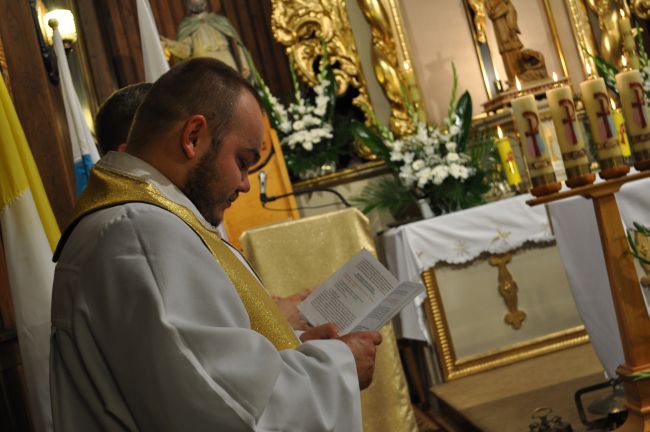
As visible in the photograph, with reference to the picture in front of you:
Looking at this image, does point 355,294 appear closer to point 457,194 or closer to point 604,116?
point 604,116

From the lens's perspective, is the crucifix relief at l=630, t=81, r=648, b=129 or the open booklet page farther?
the crucifix relief at l=630, t=81, r=648, b=129

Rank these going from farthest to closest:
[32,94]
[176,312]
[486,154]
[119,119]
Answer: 1. [486,154]
2. [32,94]
3. [119,119]
4. [176,312]

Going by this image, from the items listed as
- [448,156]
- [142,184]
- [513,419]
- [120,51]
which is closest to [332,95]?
[448,156]

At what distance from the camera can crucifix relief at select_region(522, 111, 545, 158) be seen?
252 cm

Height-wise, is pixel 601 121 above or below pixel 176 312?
above

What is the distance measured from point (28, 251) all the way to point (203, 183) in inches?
48.1

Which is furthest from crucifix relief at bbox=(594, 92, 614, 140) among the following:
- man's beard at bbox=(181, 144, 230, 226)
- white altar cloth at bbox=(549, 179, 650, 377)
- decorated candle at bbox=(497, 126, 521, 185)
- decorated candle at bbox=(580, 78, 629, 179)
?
decorated candle at bbox=(497, 126, 521, 185)

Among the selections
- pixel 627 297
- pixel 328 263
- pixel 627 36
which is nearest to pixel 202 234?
pixel 627 297

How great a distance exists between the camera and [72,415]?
148cm

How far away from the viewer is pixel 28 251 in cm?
271

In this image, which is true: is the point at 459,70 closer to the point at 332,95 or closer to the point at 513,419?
the point at 332,95

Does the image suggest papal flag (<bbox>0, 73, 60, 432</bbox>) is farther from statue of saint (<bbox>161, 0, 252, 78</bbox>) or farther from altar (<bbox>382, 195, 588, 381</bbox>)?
statue of saint (<bbox>161, 0, 252, 78</bbox>)

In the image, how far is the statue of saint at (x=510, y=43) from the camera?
20.5ft

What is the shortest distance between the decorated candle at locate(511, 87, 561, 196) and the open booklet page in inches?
23.7
